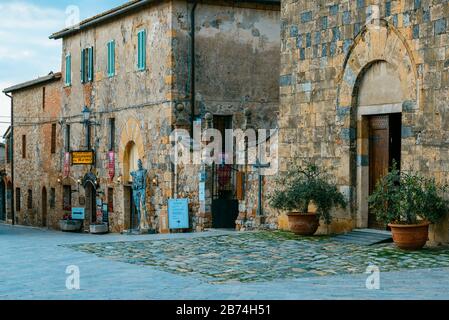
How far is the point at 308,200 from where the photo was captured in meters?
15.5

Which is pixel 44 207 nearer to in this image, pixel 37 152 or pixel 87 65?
pixel 37 152

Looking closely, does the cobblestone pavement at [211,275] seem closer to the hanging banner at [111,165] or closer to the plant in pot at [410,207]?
the plant in pot at [410,207]

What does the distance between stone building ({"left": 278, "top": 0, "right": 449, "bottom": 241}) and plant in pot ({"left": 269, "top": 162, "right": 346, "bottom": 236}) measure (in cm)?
28

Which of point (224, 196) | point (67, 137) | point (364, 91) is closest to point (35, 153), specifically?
point (67, 137)

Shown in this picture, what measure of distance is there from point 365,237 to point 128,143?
11.9 m

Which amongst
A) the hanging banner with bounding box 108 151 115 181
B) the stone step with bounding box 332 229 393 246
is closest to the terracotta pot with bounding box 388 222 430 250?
the stone step with bounding box 332 229 393 246

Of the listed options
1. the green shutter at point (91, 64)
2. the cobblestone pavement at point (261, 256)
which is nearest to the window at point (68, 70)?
the green shutter at point (91, 64)

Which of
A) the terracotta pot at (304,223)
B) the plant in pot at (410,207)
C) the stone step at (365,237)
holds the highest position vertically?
the plant in pot at (410,207)

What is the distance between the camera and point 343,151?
51.4ft

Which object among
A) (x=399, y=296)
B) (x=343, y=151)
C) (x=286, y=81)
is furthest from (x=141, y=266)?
(x=286, y=81)

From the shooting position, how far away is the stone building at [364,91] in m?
13.6

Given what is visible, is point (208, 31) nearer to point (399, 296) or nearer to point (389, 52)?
point (389, 52)

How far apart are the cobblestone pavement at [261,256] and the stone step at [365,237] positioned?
0.29 metres
